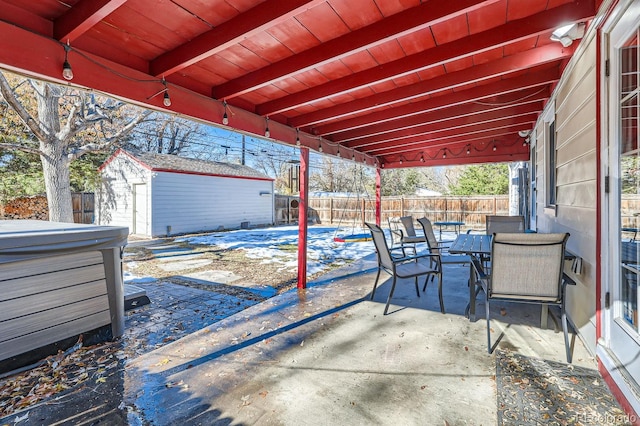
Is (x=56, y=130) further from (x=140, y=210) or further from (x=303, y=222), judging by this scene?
(x=303, y=222)

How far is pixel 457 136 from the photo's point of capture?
20.9 feet

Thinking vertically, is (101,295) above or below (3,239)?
below

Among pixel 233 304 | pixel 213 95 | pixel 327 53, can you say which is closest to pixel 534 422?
pixel 327 53

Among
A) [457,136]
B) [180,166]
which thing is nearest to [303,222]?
[457,136]

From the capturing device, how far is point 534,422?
168 centimetres

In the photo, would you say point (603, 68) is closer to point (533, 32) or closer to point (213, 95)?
point (533, 32)

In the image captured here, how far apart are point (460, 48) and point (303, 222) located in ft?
9.45

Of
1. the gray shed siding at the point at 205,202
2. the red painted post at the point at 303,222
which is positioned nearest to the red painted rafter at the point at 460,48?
the red painted post at the point at 303,222

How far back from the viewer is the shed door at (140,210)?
11.0m

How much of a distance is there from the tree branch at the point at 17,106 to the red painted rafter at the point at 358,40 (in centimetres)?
731

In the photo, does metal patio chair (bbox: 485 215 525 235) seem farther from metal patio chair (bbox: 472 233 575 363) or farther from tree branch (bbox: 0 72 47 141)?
tree branch (bbox: 0 72 47 141)

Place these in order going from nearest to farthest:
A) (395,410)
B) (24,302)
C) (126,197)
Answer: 1. (395,410)
2. (24,302)
3. (126,197)

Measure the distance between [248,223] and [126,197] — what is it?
492 cm

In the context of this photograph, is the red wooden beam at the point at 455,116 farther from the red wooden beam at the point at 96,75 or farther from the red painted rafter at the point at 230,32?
the red painted rafter at the point at 230,32
